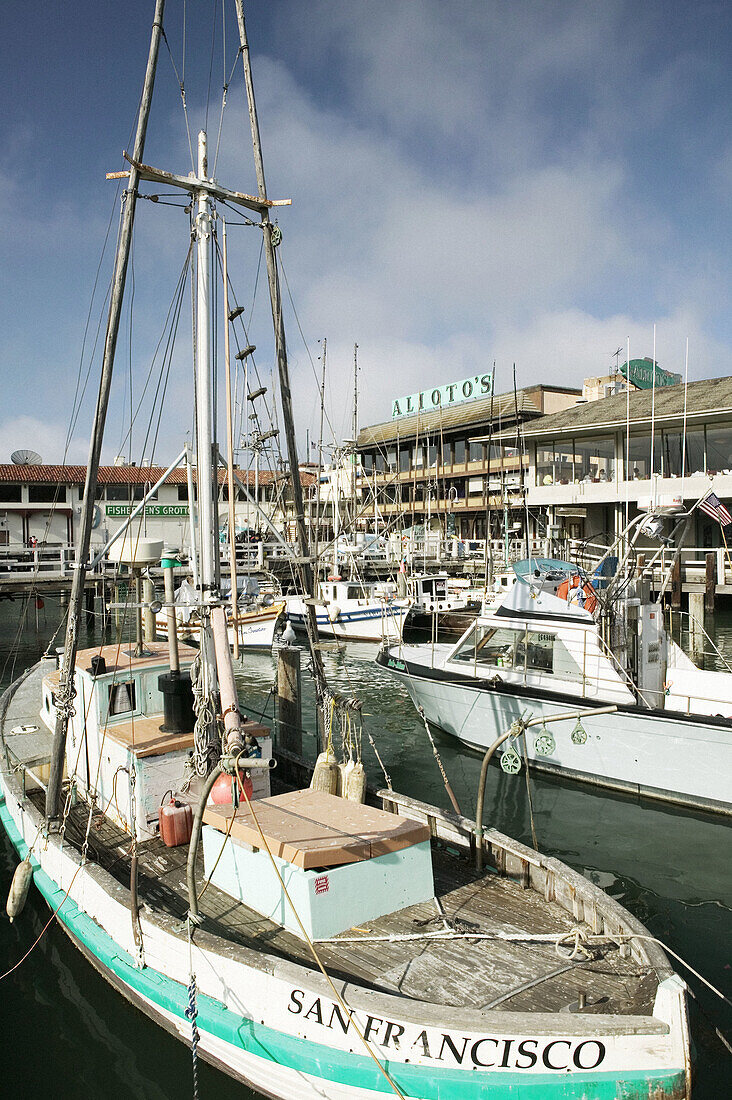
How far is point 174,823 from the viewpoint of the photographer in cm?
888

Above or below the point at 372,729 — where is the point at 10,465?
above

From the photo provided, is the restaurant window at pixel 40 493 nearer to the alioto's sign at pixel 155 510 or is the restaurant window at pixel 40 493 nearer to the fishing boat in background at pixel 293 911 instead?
the alioto's sign at pixel 155 510

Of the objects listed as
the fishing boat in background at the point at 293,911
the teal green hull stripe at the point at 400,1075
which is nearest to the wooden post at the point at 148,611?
the fishing boat in background at the point at 293,911

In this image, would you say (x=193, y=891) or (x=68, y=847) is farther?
(x=68, y=847)

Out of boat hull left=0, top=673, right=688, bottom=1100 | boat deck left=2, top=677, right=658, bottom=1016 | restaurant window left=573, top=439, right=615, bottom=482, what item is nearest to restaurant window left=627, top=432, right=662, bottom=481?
restaurant window left=573, top=439, right=615, bottom=482

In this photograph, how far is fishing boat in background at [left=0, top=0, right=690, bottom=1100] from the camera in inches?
210

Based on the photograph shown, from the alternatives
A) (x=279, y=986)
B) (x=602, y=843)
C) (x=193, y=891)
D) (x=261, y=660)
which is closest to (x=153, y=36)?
(x=193, y=891)

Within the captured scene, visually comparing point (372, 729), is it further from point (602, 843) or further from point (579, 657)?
point (602, 843)

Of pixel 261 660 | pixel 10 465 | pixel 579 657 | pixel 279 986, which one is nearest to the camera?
pixel 279 986

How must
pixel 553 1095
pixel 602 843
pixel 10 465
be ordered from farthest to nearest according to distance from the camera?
pixel 10 465 → pixel 602 843 → pixel 553 1095

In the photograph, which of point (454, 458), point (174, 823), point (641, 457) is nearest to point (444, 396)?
point (454, 458)

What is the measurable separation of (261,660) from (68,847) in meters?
23.8

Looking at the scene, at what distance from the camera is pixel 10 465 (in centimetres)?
5853

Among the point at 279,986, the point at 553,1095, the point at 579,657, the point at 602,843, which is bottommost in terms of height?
the point at 602,843
